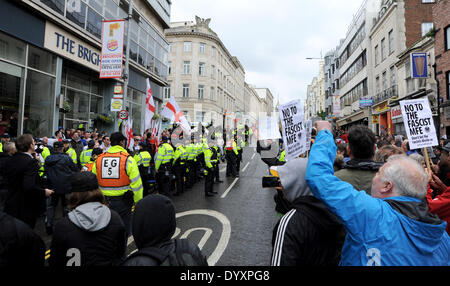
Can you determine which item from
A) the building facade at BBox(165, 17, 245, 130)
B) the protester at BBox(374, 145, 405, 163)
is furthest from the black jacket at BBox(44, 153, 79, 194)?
the building facade at BBox(165, 17, 245, 130)

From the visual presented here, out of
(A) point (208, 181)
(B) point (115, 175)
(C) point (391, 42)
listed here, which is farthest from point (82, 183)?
(C) point (391, 42)

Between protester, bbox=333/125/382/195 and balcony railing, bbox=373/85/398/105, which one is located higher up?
balcony railing, bbox=373/85/398/105

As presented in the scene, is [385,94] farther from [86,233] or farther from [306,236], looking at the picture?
[86,233]

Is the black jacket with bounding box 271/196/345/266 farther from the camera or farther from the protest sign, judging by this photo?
the protest sign

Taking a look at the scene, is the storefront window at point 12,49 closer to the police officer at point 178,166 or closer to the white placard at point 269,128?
the police officer at point 178,166

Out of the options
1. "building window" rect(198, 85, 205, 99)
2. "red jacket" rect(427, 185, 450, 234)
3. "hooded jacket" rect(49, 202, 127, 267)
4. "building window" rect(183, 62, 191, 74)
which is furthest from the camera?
"building window" rect(198, 85, 205, 99)

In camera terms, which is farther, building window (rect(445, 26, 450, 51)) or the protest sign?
building window (rect(445, 26, 450, 51))

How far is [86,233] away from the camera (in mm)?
2217

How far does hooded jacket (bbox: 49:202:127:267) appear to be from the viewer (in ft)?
7.14

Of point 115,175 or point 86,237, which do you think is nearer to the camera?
point 86,237

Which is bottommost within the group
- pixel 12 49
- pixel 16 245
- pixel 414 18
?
pixel 16 245

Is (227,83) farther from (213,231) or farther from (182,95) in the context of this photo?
(213,231)

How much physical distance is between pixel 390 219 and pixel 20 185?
15.9 feet

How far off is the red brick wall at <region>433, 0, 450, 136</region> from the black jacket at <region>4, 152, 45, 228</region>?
19.6 metres
